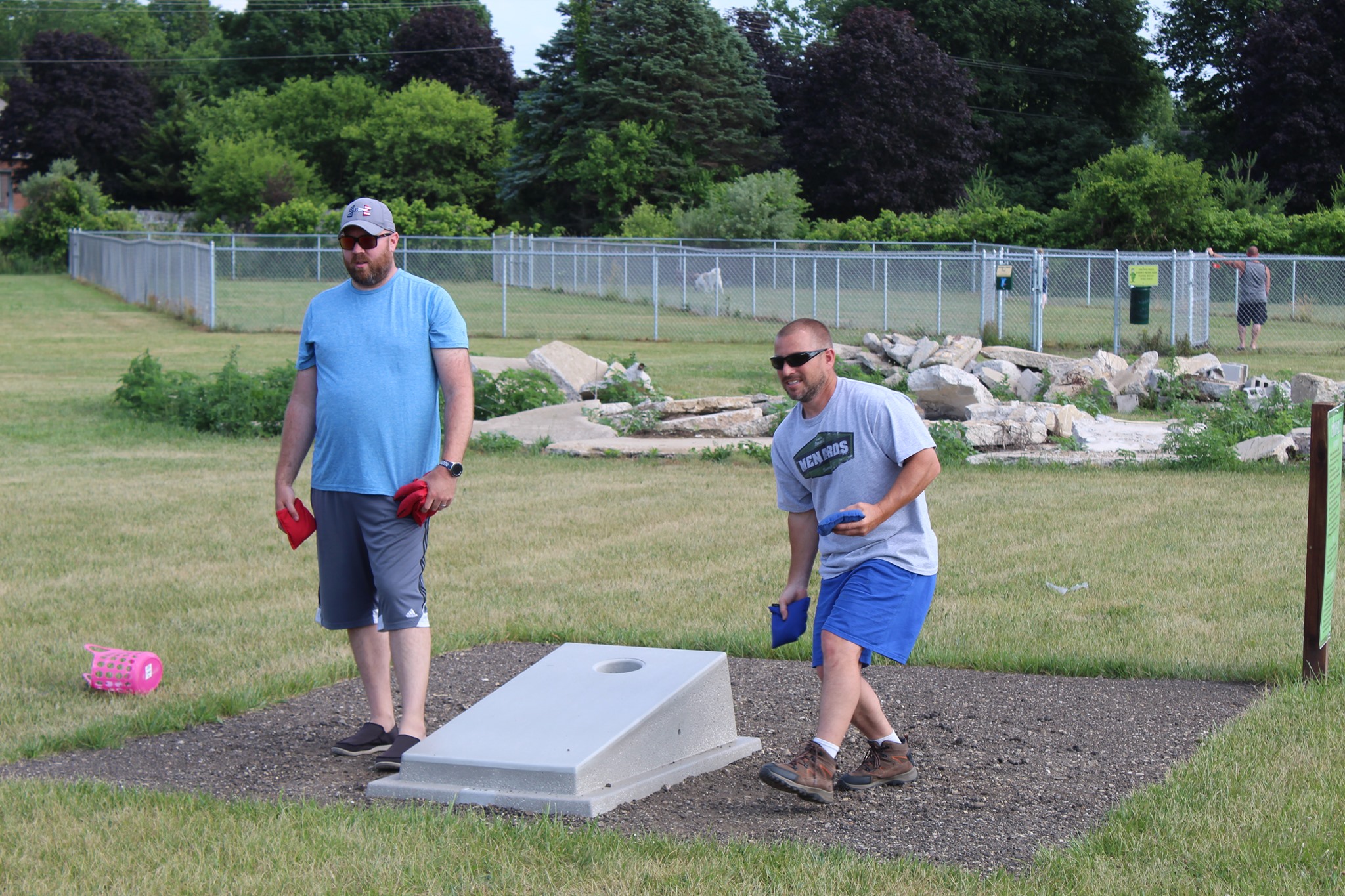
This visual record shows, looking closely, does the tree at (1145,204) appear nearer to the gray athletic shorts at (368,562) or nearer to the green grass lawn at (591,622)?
the green grass lawn at (591,622)

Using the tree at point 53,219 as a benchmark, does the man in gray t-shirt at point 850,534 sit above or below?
below

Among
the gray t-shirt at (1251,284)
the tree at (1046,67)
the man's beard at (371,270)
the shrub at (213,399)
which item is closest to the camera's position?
the man's beard at (371,270)

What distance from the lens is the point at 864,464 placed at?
409cm

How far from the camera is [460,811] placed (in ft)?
13.3

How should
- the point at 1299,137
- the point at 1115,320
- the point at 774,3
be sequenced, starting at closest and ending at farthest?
the point at 1115,320 < the point at 1299,137 < the point at 774,3

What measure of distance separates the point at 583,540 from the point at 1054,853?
5244 mm

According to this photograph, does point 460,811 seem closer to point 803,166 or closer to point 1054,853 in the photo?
point 1054,853

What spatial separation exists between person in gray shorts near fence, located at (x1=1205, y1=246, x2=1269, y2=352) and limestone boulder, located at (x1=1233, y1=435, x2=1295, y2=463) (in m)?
10.0

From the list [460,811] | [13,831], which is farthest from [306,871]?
[13,831]

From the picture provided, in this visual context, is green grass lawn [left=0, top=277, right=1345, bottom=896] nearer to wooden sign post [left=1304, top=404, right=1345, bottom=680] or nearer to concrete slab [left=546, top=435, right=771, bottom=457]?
wooden sign post [left=1304, top=404, right=1345, bottom=680]

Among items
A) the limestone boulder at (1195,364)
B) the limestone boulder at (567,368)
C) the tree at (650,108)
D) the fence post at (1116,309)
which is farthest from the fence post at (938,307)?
the tree at (650,108)

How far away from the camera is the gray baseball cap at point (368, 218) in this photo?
4324mm

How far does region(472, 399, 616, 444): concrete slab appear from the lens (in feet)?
42.6

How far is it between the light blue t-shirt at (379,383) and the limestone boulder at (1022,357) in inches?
506
